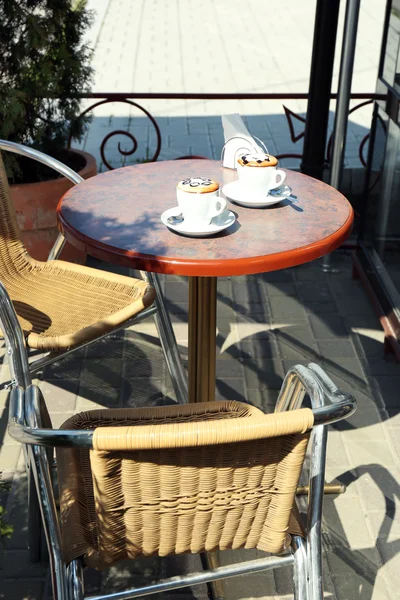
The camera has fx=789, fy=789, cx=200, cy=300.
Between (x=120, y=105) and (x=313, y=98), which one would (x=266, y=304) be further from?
(x=120, y=105)

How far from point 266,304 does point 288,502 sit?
7.85 ft

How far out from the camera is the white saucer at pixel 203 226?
2.25m

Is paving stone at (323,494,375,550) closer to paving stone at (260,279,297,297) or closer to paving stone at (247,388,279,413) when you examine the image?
paving stone at (247,388,279,413)

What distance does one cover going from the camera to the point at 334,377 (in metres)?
3.41

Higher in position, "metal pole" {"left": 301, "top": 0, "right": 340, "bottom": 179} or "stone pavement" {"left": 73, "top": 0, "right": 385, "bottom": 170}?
"metal pole" {"left": 301, "top": 0, "right": 340, "bottom": 179}

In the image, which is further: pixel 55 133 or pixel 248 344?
pixel 55 133

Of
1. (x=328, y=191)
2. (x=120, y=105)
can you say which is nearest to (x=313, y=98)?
(x=328, y=191)

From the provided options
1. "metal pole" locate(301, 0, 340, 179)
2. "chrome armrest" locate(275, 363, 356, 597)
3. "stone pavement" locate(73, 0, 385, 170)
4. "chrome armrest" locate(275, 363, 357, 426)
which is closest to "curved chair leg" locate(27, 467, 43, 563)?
"chrome armrest" locate(275, 363, 357, 426)

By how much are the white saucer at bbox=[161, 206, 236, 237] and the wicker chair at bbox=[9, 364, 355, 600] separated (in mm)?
617

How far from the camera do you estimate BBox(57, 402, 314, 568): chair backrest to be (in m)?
1.42

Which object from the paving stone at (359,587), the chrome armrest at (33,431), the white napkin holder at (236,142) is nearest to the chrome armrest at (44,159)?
the white napkin holder at (236,142)

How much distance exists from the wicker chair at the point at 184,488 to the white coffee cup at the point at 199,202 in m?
0.65

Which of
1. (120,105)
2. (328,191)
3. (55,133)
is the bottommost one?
(120,105)

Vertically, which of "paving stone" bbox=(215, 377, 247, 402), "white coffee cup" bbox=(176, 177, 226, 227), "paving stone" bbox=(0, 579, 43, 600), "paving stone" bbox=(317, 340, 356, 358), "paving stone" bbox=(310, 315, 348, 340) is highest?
"white coffee cup" bbox=(176, 177, 226, 227)
